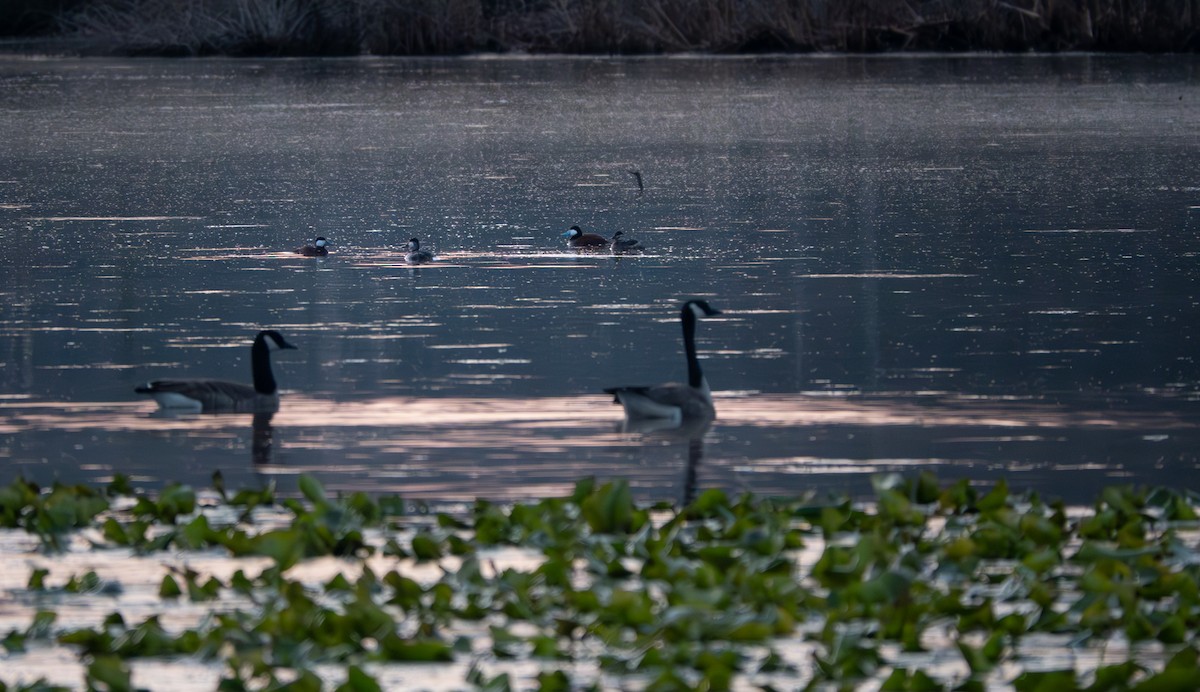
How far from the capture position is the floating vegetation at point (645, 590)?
19.2ft

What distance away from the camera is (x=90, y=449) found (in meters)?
9.34

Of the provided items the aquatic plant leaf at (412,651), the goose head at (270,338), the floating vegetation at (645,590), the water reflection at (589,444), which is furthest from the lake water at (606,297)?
the aquatic plant leaf at (412,651)

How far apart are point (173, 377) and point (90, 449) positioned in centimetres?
204

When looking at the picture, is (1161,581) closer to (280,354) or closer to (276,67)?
(280,354)

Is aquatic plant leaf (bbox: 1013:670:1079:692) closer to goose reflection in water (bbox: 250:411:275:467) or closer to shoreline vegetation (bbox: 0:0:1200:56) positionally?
goose reflection in water (bbox: 250:411:275:467)

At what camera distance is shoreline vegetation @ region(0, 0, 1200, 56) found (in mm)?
51859

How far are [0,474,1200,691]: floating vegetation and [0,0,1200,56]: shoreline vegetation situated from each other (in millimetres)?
45356

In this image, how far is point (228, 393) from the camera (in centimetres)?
1025

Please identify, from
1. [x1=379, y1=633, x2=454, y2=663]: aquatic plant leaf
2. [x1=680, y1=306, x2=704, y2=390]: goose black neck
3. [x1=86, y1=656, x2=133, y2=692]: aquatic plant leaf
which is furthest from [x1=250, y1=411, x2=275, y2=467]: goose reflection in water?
[x1=86, y1=656, x2=133, y2=692]: aquatic plant leaf

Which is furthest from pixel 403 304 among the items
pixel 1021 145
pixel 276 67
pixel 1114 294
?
pixel 276 67

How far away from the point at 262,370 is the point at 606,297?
186 inches

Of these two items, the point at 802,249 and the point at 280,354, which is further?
the point at 802,249

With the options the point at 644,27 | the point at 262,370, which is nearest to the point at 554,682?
the point at 262,370

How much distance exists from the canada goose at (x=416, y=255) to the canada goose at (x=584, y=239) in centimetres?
131
